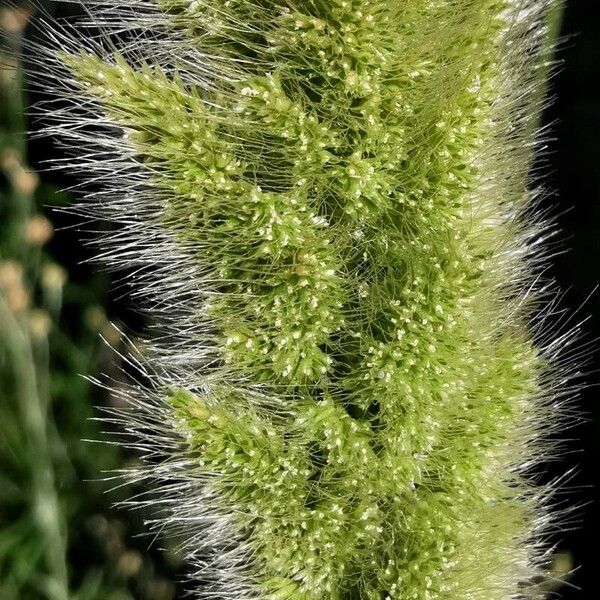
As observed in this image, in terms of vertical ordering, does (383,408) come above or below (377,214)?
below

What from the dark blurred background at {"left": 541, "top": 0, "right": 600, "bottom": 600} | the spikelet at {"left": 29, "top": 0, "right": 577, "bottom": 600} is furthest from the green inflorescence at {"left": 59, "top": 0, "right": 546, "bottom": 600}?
the dark blurred background at {"left": 541, "top": 0, "right": 600, "bottom": 600}

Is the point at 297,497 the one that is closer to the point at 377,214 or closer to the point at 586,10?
the point at 377,214

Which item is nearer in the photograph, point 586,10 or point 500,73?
point 500,73

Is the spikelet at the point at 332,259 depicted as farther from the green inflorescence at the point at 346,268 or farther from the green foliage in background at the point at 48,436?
the green foliage in background at the point at 48,436

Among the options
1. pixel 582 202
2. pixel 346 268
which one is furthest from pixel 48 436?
pixel 582 202

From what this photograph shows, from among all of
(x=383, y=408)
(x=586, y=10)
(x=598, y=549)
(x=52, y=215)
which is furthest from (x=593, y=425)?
(x=52, y=215)

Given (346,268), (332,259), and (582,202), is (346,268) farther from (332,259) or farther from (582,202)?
(582,202)

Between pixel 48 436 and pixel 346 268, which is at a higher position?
pixel 346 268

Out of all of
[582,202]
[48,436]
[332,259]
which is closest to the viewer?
[332,259]
